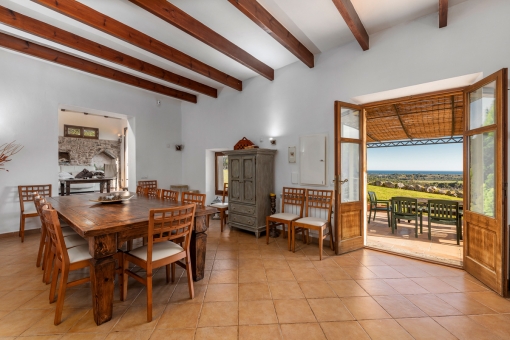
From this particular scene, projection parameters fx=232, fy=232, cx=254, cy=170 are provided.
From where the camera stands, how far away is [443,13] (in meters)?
2.64

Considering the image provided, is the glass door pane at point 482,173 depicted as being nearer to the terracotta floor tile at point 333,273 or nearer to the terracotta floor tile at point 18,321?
the terracotta floor tile at point 333,273

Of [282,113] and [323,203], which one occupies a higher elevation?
[282,113]

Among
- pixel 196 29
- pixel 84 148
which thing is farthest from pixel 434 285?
pixel 84 148

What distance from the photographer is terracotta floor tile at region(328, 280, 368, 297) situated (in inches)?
91.1

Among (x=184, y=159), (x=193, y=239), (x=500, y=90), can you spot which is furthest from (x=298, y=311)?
(x=184, y=159)

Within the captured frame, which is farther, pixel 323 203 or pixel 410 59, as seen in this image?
pixel 323 203

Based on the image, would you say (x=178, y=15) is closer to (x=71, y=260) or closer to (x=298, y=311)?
(x=71, y=260)

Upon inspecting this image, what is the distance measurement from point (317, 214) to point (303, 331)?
7.80ft

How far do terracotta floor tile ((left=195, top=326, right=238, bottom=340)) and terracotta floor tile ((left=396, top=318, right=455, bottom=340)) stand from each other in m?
1.34

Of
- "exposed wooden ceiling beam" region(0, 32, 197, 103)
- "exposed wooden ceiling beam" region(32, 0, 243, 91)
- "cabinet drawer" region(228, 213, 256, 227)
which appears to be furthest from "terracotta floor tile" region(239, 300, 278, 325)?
"exposed wooden ceiling beam" region(0, 32, 197, 103)

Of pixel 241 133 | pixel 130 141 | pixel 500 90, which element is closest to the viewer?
pixel 500 90

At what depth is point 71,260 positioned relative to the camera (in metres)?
1.90

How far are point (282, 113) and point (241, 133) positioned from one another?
45.4 inches

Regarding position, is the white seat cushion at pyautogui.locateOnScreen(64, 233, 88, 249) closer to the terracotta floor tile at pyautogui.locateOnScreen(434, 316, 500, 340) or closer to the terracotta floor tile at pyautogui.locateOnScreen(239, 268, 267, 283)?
the terracotta floor tile at pyautogui.locateOnScreen(239, 268, 267, 283)
